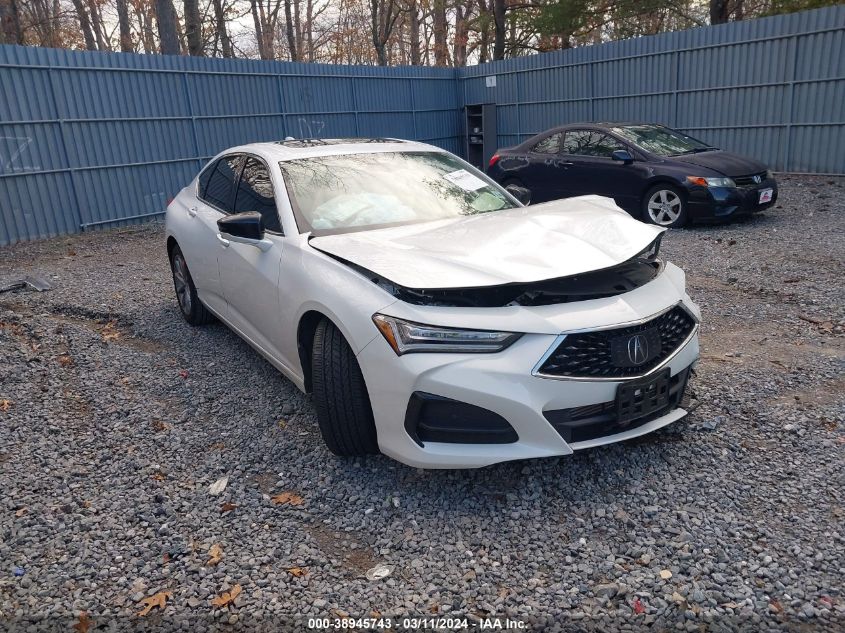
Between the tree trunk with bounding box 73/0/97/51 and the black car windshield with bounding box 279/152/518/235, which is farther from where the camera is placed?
the tree trunk with bounding box 73/0/97/51

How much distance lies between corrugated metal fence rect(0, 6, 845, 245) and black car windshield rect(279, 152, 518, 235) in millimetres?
8694

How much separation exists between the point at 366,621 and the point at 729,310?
170 inches

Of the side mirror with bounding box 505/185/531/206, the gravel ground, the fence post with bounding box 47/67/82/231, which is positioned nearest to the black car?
the side mirror with bounding box 505/185/531/206

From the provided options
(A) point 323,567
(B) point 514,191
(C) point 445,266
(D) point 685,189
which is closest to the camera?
(A) point 323,567

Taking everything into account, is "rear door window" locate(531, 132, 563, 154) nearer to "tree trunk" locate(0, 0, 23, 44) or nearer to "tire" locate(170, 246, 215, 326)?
"tire" locate(170, 246, 215, 326)

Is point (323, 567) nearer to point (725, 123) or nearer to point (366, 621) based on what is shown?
point (366, 621)

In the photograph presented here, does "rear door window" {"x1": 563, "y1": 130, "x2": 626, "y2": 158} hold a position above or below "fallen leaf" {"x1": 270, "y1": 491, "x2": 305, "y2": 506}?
above

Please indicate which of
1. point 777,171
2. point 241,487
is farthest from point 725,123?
point 241,487

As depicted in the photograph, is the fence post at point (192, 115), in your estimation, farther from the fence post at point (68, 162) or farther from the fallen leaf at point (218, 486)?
the fallen leaf at point (218, 486)

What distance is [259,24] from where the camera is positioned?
32.9 m

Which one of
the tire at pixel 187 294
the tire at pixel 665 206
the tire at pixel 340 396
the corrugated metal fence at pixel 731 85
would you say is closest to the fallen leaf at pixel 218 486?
the tire at pixel 340 396

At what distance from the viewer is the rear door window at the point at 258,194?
3.76m

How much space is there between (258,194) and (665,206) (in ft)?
21.3

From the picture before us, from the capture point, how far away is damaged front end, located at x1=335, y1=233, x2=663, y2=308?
271 cm
